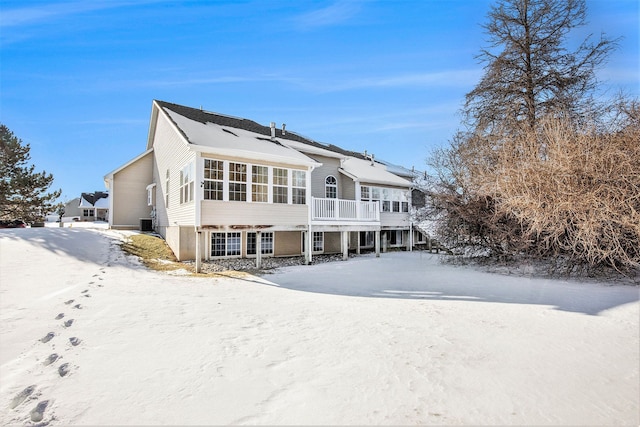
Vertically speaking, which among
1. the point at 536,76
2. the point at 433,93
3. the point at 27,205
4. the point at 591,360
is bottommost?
the point at 591,360

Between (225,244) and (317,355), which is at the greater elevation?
(225,244)

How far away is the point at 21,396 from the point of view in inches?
121

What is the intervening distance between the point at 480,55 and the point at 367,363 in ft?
50.9

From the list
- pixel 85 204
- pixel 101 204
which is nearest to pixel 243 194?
pixel 101 204

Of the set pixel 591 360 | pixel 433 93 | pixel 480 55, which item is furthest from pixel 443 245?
pixel 591 360

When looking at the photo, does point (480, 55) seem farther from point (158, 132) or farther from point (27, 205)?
point (27, 205)

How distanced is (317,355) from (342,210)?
11007mm

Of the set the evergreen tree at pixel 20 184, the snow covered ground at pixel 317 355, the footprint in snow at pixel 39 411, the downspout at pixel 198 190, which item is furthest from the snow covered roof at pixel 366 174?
the evergreen tree at pixel 20 184

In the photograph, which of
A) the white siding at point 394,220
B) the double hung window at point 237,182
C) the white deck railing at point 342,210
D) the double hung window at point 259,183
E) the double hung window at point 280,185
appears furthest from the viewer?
the white siding at point 394,220

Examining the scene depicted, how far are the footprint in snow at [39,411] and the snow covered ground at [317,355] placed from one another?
23mm

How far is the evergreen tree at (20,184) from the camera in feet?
74.3

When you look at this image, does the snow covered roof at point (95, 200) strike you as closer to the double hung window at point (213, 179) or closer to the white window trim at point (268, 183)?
the double hung window at point (213, 179)

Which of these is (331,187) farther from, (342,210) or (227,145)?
(227,145)

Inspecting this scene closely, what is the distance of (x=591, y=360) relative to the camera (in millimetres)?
3924
